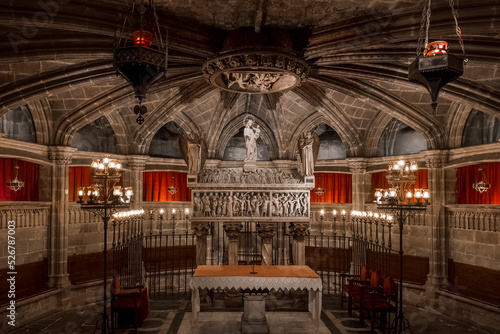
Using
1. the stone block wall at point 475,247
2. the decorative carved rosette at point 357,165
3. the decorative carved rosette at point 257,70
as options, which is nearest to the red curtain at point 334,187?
the decorative carved rosette at point 357,165

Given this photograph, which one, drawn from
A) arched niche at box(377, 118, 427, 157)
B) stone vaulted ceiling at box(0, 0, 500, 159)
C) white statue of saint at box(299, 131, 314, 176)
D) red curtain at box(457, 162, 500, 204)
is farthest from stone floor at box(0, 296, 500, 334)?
arched niche at box(377, 118, 427, 157)

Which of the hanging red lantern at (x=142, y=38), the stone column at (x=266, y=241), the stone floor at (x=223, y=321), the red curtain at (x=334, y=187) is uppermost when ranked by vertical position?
the hanging red lantern at (x=142, y=38)

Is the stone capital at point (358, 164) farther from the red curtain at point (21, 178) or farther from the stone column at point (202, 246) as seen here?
the red curtain at point (21, 178)

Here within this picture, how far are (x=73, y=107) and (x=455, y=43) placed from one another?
832cm

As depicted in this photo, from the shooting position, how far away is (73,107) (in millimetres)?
10023

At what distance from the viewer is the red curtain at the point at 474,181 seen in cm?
960

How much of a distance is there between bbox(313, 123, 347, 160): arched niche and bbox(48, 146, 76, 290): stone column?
26.2ft

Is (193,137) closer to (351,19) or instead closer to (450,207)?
(351,19)

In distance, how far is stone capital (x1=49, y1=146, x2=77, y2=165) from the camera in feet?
32.7

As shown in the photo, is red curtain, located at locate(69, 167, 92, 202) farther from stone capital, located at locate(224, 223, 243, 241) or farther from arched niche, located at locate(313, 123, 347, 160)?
arched niche, located at locate(313, 123, 347, 160)

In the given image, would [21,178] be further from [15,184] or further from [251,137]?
[251,137]

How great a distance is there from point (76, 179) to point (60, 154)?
196 centimetres

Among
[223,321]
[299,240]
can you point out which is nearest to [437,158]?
[299,240]

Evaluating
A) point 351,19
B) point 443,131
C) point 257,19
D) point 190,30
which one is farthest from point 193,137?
point 443,131
